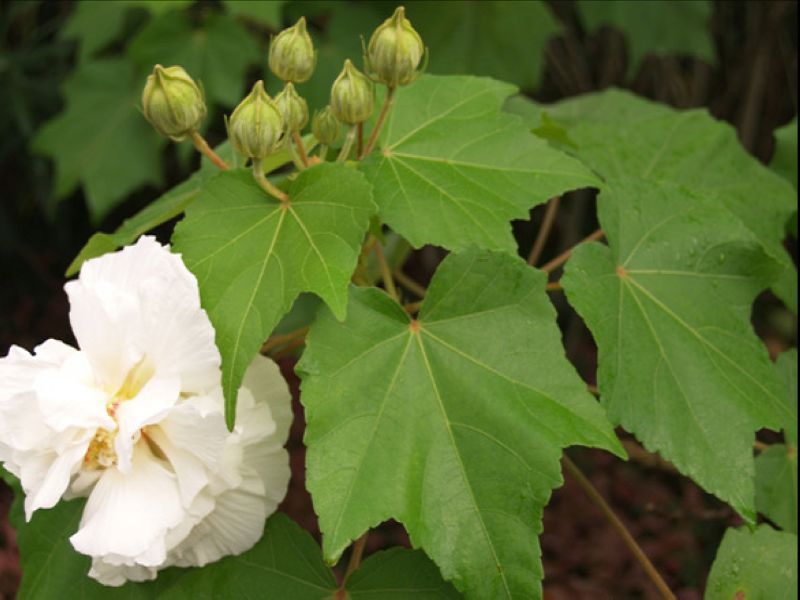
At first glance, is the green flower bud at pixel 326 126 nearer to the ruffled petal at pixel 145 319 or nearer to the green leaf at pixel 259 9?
the ruffled petal at pixel 145 319

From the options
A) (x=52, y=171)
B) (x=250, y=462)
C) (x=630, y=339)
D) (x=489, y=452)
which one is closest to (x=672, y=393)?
(x=630, y=339)

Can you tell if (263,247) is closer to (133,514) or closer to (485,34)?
(133,514)

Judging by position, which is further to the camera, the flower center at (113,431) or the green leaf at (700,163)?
the green leaf at (700,163)

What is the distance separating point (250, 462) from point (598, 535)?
1.68 metres

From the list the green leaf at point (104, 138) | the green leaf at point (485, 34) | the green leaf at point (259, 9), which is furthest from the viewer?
the green leaf at point (104, 138)

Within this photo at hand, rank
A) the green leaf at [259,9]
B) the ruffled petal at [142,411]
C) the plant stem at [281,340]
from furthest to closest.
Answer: the green leaf at [259,9] → the plant stem at [281,340] → the ruffled petal at [142,411]

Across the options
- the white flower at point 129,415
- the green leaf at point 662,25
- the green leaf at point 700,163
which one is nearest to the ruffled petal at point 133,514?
the white flower at point 129,415

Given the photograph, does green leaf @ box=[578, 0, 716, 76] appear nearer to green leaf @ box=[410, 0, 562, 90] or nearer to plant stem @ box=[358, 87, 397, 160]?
green leaf @ box=[410, 0, 562, 90]

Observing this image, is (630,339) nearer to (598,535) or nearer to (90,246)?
(90,246)

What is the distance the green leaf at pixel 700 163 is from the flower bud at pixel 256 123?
1.98 ft

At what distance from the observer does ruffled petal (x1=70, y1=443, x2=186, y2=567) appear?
835mm

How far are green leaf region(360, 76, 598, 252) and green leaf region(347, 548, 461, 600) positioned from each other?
324mm

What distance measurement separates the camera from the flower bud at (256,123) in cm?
87

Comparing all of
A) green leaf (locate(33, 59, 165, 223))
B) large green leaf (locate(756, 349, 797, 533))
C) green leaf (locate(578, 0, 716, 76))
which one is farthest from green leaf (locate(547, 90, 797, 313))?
green leaf (locate(33, 59, 165, 223))
